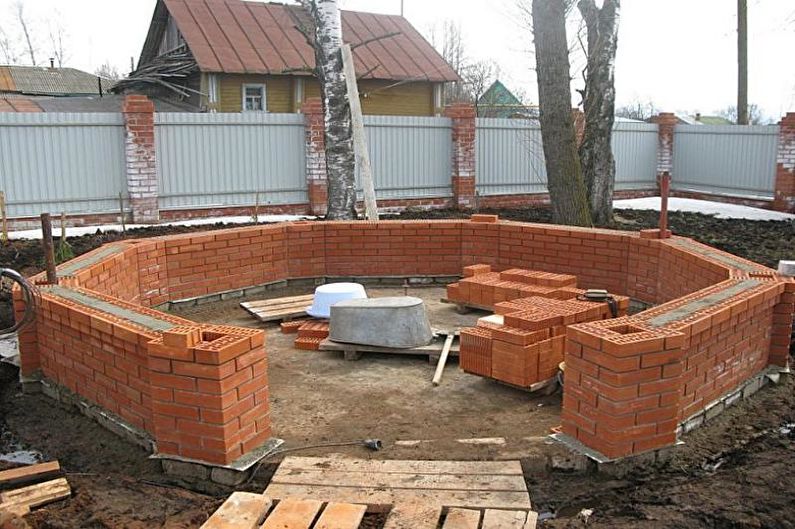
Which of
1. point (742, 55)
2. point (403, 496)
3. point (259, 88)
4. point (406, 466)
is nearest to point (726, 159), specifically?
point (742, 55)

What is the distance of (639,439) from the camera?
3941mm

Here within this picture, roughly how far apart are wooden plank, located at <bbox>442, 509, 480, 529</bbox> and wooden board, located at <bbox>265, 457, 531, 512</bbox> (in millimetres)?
79

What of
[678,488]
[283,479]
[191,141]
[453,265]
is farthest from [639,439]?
[191,141]

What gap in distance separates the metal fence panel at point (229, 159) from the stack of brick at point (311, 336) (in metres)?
7.38

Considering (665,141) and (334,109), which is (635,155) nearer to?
(665,141)

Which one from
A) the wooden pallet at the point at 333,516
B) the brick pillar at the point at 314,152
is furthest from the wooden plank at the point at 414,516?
the brick pillar at the point at 314,152

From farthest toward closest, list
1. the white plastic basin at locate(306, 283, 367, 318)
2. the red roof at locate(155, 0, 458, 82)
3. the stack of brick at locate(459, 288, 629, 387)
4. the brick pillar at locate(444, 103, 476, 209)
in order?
1. the red roof at locate(155, 0, 458, 82)
2. the brick pillar at locate(444, 103, 476, 209)
3. the white plastic basin at locate(306, 283, 367, 318)
4. the stack of brick at locate(459, 288, 629, 387)

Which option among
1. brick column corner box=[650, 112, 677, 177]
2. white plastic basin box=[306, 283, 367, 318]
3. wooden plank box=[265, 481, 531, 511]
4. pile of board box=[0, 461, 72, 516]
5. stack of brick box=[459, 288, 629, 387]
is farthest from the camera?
brick column corner box=[650, 112, 677, 177]

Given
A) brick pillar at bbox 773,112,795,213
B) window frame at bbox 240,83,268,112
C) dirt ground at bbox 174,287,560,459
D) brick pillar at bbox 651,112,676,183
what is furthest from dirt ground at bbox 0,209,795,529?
window frame at bbox 240,83,268,112

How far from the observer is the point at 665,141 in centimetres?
1816

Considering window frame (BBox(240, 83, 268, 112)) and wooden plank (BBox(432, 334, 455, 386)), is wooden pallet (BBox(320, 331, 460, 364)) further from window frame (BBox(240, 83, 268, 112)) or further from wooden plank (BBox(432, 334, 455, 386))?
window frame (BBox(240, 83, 268, 112))

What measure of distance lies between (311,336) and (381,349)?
2.47 feet

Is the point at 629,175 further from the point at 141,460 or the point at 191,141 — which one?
the point at 141,460

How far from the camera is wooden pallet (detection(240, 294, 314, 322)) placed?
6883 millimetres
